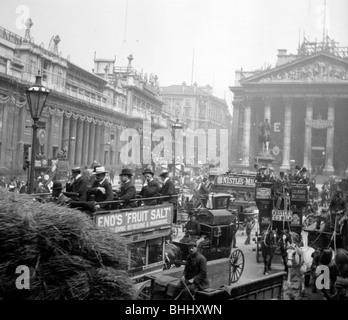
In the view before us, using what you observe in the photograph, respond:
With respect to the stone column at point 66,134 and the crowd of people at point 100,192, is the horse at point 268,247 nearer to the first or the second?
the crowd of people at point 100,192

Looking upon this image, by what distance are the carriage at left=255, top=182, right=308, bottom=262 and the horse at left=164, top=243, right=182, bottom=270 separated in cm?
427

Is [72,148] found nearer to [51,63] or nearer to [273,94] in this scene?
[51,63]

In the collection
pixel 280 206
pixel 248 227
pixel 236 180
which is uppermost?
pixel 236 180

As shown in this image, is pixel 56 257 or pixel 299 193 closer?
pixel 56 257

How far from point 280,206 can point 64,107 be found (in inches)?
790

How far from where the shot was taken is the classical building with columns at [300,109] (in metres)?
53.4

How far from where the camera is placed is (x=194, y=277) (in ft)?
22.5

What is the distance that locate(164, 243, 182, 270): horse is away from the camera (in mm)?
9742

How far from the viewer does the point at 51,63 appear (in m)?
27.4

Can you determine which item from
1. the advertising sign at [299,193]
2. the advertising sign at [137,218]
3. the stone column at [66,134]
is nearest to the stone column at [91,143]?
the stone column at [66,134]

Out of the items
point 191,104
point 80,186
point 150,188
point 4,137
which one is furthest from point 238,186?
point 191,104

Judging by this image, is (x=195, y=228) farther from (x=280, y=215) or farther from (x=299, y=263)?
(x=280, y=215)

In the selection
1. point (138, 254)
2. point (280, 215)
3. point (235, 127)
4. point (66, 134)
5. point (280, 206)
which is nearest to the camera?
point (138, 254)
